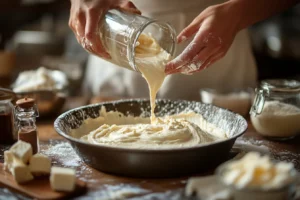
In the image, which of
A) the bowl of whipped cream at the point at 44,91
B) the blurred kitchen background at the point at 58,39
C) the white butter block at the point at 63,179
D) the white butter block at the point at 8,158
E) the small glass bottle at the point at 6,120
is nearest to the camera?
the white butter block at the point at 63,179

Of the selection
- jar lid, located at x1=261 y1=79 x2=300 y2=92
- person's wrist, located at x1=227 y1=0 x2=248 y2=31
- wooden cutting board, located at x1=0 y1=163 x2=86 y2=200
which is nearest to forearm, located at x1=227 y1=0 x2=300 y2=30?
person's wrist, located at x1=227 y1=0 x2=248 y2=31

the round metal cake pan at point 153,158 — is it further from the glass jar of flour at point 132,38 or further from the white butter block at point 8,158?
the glass jar of flour at point 132,38

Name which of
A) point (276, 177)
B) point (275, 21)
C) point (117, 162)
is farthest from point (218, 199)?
point (275, 21)

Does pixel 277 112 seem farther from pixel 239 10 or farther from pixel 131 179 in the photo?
pixel 131 179

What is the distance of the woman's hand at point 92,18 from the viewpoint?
1.82m

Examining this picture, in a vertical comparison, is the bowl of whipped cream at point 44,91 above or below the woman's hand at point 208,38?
below

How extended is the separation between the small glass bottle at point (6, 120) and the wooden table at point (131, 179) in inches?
2.2

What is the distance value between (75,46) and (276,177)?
2.97m

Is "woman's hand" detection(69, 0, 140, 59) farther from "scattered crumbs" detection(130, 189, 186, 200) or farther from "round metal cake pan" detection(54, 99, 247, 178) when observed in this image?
"scattered crumbs" detection(130, 189, 186, 200)

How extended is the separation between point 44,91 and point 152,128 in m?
0.66

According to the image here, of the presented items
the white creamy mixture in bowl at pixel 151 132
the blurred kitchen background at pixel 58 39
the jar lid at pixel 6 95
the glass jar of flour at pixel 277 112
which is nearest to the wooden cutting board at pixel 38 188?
the white creamy mixture in bowl at pixel 151 132

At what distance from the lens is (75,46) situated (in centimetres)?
412

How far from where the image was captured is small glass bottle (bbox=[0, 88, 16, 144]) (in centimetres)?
195

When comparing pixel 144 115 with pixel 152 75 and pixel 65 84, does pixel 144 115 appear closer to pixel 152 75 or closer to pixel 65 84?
pixel 152 75
